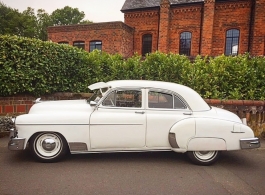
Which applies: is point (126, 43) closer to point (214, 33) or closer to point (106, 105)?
point (214, 33)

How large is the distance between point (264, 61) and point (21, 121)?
23.3ft

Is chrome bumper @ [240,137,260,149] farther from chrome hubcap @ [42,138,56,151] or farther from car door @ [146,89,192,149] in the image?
chrome hubcap @ [42,138,56,151]

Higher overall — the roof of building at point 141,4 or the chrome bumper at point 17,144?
the roof of building at point 141,4

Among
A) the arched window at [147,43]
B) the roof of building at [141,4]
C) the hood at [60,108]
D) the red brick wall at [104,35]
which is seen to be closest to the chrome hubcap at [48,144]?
the hood at [60,108]

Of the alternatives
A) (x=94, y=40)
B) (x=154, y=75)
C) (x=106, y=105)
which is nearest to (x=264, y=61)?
(x=154, y=75)

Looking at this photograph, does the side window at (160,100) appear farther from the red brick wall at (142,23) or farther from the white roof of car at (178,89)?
the red brick wall at (142,23)

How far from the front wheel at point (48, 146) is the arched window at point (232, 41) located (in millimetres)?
18078

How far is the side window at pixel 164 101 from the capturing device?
4246mm

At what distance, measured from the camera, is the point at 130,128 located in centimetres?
407

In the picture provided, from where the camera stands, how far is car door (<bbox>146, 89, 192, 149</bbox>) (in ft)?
13.5

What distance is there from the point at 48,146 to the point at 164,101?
7.89 feet

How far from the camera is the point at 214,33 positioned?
60.5 ft

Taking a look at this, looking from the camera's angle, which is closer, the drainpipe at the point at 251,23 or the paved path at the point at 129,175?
the paved path at the point at 129,175

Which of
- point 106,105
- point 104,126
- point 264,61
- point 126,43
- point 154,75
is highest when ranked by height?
point 126,43
